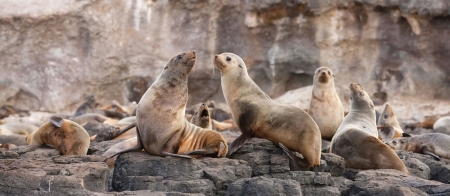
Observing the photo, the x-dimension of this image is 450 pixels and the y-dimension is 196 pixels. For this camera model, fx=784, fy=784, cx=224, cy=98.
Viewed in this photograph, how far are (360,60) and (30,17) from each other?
8690mm

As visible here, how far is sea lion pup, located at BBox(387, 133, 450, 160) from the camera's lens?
9953 millimetres

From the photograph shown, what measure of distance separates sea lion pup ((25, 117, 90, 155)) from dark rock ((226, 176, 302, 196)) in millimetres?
2618

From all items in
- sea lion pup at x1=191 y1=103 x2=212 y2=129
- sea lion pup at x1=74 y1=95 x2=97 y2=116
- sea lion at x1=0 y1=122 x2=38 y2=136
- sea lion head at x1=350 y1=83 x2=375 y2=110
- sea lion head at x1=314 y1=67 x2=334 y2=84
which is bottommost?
sea lion at x1=0 y1=122 x2=38 y2=136

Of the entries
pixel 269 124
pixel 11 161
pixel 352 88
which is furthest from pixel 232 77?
pixel 11 161

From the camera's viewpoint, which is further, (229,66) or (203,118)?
(203,118)

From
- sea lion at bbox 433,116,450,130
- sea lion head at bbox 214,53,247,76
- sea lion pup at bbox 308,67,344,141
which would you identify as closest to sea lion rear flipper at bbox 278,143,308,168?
sea lion head at bbox 214,53,247,76

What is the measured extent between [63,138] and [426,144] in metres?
4.64

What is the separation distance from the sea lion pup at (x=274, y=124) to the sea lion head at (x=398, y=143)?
8.88 feet

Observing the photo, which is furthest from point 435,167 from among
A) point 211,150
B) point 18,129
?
point 18,129

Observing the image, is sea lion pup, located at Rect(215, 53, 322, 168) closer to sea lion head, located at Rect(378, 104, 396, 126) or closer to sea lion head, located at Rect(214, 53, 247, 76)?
sea lion head, located at Rect(214, 53, 247, 76)

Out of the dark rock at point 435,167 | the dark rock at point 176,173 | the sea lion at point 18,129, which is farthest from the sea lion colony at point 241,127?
the sea lion at point 18,129

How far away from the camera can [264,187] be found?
5.91 metres

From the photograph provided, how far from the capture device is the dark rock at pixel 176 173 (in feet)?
20.1

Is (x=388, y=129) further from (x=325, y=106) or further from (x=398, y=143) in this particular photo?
(x=325, y=106)
